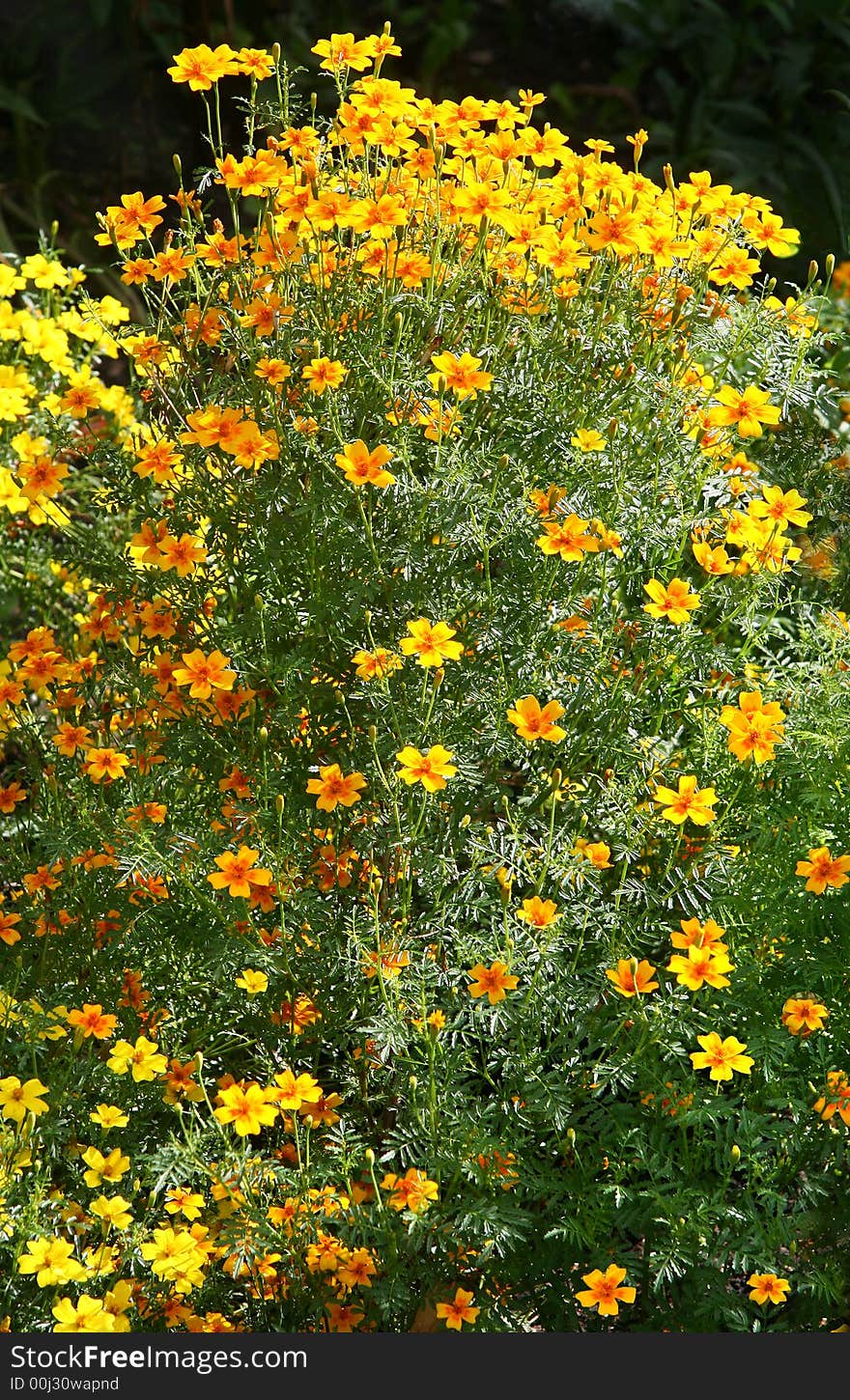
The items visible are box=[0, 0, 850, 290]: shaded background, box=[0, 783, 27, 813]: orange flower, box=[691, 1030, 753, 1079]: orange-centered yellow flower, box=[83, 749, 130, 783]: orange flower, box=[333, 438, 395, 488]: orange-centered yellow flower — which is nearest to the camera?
box=[691, 1030, 753, 1079]: orange-centered yellow flower

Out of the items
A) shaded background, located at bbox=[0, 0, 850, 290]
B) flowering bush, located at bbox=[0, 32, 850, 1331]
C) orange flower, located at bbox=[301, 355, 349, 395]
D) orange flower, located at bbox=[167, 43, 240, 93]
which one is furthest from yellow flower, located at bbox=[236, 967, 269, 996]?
shaded background, located at bbox=[0, 0, 850, 290]

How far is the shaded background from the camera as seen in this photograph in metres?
5.39

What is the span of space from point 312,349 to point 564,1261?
1253 millimetres

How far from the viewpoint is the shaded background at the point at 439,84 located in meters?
5.39

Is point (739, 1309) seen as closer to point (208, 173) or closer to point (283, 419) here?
point (283, 419)

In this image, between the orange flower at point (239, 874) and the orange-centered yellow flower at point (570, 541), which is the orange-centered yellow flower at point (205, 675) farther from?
the orange-centered yellow flower at point (570, 541)

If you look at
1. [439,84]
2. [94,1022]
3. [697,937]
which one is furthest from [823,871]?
[439,84]

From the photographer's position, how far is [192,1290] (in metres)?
2.00

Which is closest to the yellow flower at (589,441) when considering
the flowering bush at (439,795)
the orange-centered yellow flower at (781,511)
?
the flowering bush at (439,795)

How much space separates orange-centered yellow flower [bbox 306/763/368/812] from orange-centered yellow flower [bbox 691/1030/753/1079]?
0.52m

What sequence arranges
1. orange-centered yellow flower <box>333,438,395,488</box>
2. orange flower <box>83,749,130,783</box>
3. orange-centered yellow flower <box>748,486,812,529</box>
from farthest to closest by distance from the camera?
orange flower <box>83,749,130,783</box>, orange-centered yellow flower <box>748,486,812,529</box>, orange-centered yellow flower <box>333,438,395,488</box>

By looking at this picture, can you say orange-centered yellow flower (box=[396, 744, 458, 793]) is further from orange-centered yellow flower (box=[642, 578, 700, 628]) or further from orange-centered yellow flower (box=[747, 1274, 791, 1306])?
orange-centered yellow flower (box=[747, 1274, 791, 1306])

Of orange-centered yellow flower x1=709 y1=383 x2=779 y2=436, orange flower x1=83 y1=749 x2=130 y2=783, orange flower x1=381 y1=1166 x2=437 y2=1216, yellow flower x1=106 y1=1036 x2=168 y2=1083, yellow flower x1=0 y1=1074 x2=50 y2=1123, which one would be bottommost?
orange flower x1=381 y1=1166 x2=437 y2=1216

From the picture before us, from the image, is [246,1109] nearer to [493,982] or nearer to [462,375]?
[493,982]
